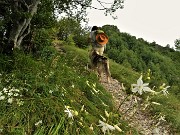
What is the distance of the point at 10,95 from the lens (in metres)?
5.83

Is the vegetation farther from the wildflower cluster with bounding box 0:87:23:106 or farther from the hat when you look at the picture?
the hat

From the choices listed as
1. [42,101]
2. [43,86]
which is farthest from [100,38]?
[42,101]

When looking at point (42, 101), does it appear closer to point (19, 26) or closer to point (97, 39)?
point (19, 26)

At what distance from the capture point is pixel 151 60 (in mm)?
28031

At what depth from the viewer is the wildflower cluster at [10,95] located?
5.69m

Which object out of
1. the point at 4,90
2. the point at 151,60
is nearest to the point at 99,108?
the point at 4,90

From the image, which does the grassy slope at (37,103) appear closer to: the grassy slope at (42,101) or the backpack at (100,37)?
the grassy slope at (42,101)

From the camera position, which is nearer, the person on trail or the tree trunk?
the tree trunk

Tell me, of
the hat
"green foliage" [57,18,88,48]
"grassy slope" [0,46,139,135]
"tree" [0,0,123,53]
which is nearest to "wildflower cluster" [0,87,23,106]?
"grassy slope" [0,46,139,135]

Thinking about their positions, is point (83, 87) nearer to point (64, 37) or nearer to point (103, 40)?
point (103, 40)

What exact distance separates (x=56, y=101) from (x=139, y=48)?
2443 cm

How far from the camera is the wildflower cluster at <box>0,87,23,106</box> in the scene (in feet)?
18.7

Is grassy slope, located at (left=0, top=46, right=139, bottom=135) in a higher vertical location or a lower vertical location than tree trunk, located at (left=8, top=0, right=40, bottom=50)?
lower

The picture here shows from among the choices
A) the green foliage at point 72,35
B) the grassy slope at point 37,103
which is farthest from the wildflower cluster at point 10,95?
the green foliage at point 72,35
